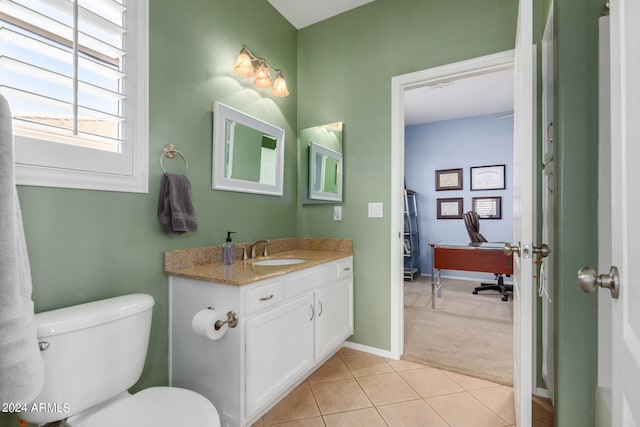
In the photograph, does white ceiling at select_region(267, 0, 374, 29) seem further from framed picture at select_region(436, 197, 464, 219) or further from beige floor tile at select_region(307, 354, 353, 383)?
framed picture at select_region(436, 197, 464, 219)

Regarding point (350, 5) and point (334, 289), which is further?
point (350, 5)

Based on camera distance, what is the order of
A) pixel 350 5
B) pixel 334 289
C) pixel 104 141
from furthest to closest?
pixel 350 5 → pixel 334 289 → pixel 104 141

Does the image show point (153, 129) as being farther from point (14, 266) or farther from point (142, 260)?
point (14, 266)

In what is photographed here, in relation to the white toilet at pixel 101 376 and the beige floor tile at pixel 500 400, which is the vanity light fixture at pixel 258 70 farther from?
the beige floor tile at pixel 500 400

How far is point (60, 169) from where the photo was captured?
124 centimetres

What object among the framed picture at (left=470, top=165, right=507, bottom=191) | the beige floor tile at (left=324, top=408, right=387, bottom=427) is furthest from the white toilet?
the framed picture at (left=470, top=165, right=507, bottom=191)

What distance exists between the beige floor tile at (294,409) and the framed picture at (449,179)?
427 centimetres

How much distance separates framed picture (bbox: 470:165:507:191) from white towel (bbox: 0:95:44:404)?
537 centimetres

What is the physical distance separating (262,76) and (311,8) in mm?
864

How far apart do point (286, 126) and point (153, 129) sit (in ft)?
3.97

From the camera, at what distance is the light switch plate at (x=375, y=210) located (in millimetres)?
2391

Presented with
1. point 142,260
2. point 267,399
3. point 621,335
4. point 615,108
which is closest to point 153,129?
point 142,260

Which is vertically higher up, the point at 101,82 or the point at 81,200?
the point at 101,82

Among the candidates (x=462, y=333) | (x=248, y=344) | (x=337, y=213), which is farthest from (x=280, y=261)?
(x=462, y=333)
